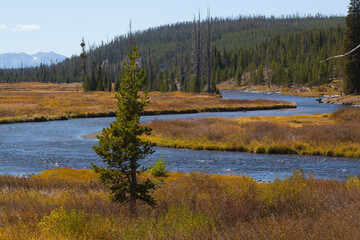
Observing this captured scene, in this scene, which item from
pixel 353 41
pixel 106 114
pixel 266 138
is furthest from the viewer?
pixel 353 41

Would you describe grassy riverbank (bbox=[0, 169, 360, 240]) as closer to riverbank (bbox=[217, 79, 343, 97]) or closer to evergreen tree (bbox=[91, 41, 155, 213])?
evergreen tree (bbox=[91, 41, 155, 213])

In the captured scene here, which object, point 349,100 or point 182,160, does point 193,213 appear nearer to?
point 182,160

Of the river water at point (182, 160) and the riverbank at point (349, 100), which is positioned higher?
the riverbank at point (349, 100)

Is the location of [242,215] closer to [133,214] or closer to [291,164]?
[133,214]

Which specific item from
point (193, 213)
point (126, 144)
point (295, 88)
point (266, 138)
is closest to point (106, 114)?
point (266, 138)

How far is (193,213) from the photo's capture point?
Result: 7.71 m

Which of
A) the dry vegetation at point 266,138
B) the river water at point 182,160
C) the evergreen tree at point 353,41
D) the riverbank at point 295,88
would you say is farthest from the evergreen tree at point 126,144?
the riverbank at point 295,88

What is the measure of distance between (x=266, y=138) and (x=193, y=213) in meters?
19.2

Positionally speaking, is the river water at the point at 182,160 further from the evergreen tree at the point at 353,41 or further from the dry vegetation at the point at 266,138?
the evergreen tree at the point at 353,41

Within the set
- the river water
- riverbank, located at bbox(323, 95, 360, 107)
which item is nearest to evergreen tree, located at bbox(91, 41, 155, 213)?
the river water

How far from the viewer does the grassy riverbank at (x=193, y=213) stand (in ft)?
19.7

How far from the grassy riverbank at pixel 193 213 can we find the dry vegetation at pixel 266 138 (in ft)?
39.0

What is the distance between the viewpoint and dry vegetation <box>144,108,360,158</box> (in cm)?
2359

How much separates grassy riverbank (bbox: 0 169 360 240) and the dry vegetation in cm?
1188
